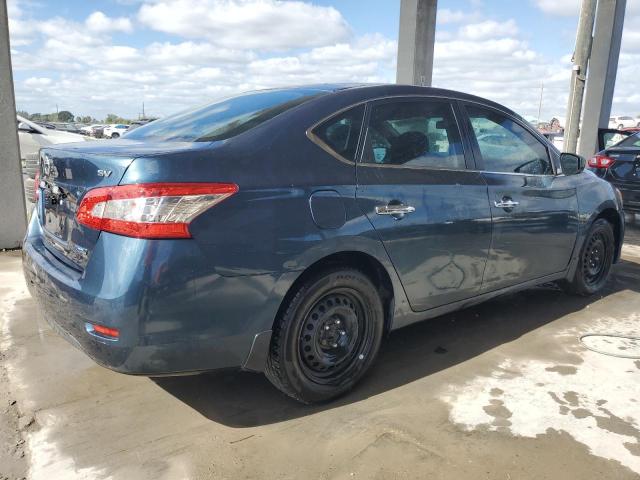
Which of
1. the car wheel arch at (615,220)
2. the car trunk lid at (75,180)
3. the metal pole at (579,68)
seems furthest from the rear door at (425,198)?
the metal pole at (579,68)

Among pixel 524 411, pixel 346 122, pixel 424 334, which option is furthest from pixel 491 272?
pixel 346 122

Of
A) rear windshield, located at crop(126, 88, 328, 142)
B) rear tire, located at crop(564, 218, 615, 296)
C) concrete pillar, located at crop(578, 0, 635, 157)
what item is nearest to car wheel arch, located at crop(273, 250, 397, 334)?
rear windshield, located at crop(126, 88, 328, 142)

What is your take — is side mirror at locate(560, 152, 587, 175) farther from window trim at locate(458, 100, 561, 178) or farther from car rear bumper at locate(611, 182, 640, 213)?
car rear bumper at locate(611, 182, 640, 213)

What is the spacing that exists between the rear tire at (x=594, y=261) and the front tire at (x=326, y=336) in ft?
8.25

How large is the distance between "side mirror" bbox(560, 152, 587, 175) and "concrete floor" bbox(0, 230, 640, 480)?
1.34m

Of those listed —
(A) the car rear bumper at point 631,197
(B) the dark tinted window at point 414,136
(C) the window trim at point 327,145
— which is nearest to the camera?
(C) the window trim at point 327,145

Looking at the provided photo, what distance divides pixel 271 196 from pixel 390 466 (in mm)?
1325

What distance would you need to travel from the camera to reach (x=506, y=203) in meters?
3.68

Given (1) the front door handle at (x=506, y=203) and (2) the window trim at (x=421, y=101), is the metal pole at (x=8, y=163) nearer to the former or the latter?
(2) the window trim at (x=421, y=101)

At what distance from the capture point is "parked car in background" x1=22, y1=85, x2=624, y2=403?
7.54 ft

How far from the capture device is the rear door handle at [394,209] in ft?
9.60

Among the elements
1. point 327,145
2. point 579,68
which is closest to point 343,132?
point 327,145

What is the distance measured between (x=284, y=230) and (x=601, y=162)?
6.86 m

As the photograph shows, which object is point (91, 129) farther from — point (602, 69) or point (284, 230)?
point (284, 230)
